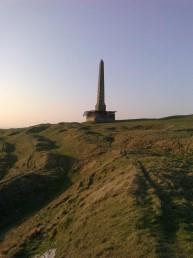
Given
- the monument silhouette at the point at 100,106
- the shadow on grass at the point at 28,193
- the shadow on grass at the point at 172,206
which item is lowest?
the shadow on grass at the point at 28,193

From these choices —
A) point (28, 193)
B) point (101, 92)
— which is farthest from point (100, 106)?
point (28, 193)

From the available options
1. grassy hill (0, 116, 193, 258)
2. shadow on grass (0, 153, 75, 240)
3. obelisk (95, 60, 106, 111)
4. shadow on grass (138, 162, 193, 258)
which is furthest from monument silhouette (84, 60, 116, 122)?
shadow on grass (138, 162, 193, 258)

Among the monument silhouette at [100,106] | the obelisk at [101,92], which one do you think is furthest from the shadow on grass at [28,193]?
the obelisk at [101,92]

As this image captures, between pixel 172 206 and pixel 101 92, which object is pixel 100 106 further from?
pixel 172 206

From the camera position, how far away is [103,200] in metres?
24.8

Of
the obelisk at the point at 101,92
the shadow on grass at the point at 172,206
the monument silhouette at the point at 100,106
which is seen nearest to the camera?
the shadow on grass at the point at 172,206

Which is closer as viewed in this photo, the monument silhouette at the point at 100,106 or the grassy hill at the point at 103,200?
the grassy hill at the point at 103,200

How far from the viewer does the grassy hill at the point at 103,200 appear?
18658 mm

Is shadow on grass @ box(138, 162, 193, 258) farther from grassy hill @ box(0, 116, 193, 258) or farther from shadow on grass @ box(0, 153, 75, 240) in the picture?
shadow on grass @ box(0, 153, 75, 240)

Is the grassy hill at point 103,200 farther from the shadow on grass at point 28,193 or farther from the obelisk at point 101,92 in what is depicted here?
the obelisk at point 101,92

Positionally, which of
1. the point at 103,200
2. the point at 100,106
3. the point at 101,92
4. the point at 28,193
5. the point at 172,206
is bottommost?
the point at 28,193

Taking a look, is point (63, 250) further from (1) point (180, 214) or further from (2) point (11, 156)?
(2) point (11, 156)

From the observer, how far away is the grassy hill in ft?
61.2

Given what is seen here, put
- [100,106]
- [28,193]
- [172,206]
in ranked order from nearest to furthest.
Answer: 1. [172,206]
2. [28,193]
3. [100,106]
